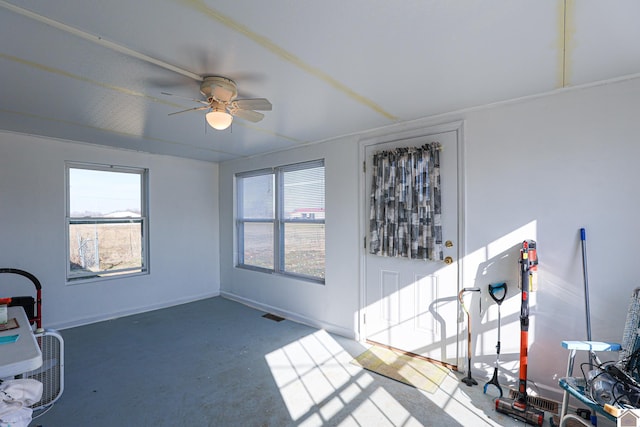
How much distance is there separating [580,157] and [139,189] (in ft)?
17.5

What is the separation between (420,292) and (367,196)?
1203 millimetres

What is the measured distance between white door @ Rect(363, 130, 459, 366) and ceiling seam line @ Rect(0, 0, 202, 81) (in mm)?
2138

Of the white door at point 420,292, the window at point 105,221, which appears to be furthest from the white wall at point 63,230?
the white door at point 420,292

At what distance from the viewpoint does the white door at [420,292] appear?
2826 mm

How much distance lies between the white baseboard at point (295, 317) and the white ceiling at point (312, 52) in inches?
100

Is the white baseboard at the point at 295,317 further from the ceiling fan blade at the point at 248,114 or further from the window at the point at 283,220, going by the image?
the ceiling fan blade at the point at 248,114

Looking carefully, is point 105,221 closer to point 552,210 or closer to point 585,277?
point 552,210

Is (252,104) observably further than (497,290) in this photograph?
No

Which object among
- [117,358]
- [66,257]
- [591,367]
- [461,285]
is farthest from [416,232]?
[66,257]

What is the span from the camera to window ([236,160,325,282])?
4027 millimetres

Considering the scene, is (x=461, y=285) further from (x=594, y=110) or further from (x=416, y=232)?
(x=594, y=110)

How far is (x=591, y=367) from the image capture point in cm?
211

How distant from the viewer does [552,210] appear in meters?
2.35

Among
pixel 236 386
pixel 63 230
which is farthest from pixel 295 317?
pixel 63 230
